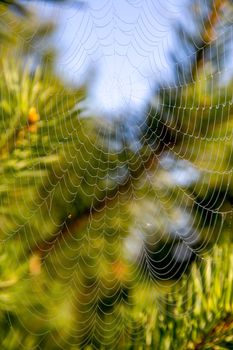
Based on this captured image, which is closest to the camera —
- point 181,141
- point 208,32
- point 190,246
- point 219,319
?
point 219,319

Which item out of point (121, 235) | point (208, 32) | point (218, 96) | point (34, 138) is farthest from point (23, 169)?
point (208, 32)

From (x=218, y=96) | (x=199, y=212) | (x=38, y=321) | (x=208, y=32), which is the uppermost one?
(x=208, y=32)

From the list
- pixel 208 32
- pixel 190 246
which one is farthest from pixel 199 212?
pixel 208 32

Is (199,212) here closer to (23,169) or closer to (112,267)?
(112,267)

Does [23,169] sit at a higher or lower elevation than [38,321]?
higher

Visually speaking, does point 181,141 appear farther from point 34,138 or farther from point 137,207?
point 34,138

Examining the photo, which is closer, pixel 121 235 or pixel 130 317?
pixel 130 317

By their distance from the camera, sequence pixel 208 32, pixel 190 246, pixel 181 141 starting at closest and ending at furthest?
1. pixel 190 246
2. pixel 181 141
3. pixel 208 32

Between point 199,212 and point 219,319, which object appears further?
point 199,212

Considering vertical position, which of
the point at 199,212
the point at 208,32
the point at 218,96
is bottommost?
the point at 199,212

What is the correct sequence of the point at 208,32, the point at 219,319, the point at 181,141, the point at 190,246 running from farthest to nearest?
the point at 208,32
the point at 181,141
the point at 190,246
the point at 219,319
